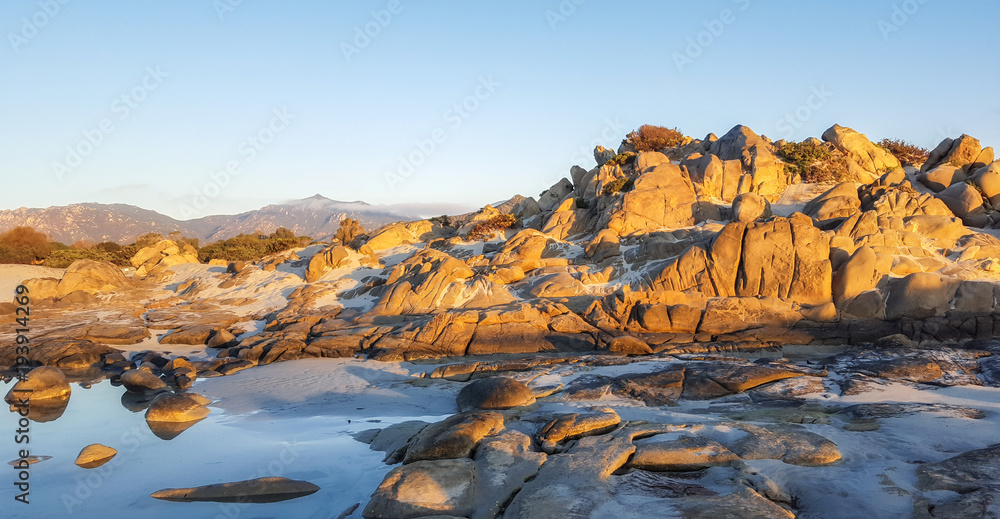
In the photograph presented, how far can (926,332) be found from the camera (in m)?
17.7

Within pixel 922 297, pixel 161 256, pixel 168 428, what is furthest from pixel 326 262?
pixel 922 297

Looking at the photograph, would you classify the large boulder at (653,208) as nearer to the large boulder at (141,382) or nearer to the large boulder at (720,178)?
the large boulder at (720,178)

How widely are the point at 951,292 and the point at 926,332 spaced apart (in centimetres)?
193

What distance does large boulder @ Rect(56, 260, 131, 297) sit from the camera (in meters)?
30.4

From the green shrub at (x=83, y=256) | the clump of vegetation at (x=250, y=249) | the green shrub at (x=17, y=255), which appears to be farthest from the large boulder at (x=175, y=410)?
the green shrub at (x=17, y=255)

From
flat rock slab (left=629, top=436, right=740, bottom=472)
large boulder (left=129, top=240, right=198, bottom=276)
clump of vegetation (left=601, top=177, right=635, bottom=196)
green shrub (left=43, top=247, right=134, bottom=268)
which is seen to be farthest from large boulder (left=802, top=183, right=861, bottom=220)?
green shrub (left=43, top=247, right=134, bottom=268)

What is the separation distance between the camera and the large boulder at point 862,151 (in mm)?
33219

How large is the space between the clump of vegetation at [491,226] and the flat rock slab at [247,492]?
27112mm

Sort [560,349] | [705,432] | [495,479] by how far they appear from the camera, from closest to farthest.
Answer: [495,479]
[705,432]
[560,349]

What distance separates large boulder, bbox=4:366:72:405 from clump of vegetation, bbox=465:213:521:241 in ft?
74.7

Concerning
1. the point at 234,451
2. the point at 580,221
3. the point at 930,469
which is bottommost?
the point at 234,451

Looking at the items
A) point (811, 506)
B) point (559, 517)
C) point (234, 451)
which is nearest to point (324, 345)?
point (234, 451)

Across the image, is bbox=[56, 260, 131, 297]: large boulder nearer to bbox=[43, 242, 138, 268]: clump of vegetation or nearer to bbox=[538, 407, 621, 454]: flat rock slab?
bbox=[43, 242, 138, 268]: clump of vegetation

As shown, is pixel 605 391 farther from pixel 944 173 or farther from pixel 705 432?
pixel 944 173
